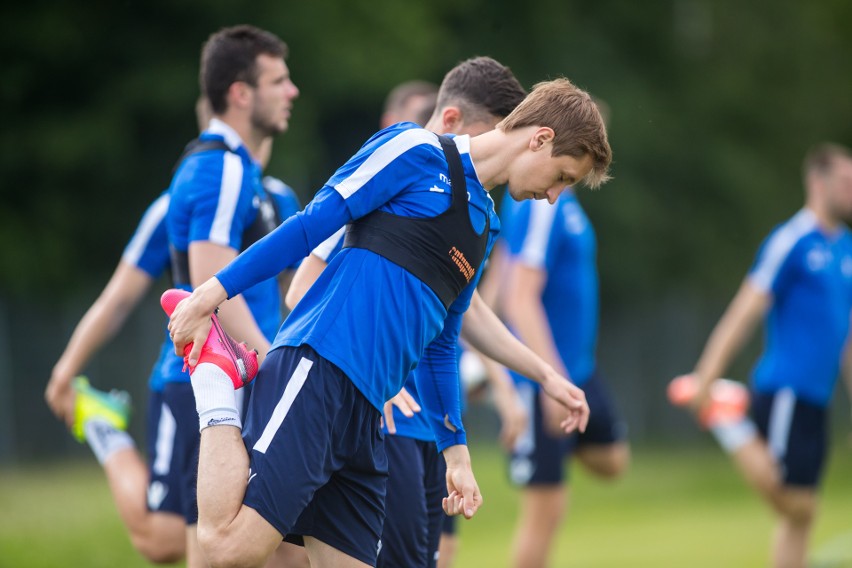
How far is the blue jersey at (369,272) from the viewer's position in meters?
4.16

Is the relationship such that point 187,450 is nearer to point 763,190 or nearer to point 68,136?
point 68,136

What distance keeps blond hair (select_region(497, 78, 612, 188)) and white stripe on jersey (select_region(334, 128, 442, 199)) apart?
0.38 m

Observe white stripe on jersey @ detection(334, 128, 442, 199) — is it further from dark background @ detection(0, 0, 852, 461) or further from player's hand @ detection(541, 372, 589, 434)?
dark background @ detection(0, 0, 852, 461)

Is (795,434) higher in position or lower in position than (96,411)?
higher

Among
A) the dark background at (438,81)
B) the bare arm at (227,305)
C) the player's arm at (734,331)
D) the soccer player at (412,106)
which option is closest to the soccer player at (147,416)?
the bare arm at (227,305)

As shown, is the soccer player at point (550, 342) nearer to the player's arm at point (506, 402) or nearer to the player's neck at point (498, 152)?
the player's arm at point (506, 402)

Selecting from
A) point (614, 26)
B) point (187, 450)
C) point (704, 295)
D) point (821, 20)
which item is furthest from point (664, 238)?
point (187, 450)

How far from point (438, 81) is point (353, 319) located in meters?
21.3

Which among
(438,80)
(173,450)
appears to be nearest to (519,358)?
(173,450)

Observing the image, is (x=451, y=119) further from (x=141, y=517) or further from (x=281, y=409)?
(x=141, y=517)

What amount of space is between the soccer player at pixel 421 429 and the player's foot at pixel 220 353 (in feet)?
1.63

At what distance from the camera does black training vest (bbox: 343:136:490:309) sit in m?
4.30

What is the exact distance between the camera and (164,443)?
601cm

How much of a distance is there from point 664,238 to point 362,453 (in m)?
24.2
